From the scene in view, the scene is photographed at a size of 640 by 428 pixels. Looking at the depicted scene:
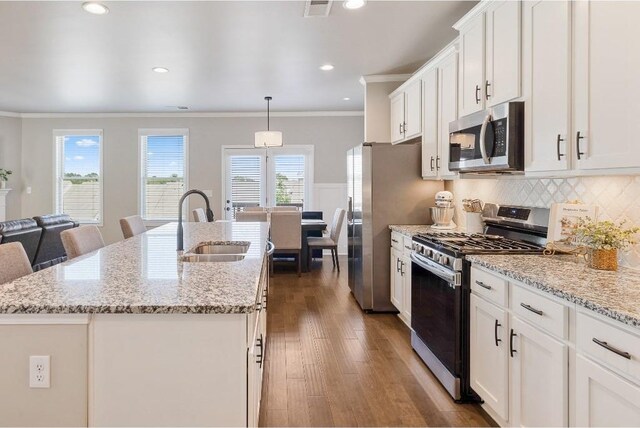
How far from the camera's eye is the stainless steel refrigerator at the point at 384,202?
3.92 meters

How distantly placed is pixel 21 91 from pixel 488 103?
20.5 ft

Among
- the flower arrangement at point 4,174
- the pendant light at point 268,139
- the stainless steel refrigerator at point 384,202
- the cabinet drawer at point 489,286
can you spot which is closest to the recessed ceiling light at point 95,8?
the stainless steel refrigerator at point 384,202

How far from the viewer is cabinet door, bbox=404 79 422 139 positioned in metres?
3.97

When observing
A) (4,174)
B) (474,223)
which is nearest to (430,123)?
(474,223)

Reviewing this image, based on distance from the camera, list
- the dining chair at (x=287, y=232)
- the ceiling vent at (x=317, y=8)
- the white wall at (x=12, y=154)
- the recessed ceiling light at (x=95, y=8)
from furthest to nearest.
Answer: the white wall at (x=12, y=154)
the dining chair at (x=287, y=232)
the recessed ceiling light at (x=95, y=8)
the ceiling vent at (x=317, y=8)

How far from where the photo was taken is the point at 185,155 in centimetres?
741

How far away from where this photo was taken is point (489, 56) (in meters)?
2.56

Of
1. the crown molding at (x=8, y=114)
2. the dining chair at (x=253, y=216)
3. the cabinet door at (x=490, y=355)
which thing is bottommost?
the cabinet door at (x=490, y=355)

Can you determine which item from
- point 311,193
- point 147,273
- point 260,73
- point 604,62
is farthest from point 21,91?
point 604,62

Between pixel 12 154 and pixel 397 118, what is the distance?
22.9ft

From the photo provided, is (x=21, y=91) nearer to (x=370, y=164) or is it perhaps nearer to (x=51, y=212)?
(x=51, y=212)

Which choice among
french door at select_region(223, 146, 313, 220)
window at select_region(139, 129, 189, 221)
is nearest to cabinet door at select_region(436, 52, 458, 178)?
french door at select_region(223, 146, 313, 220)

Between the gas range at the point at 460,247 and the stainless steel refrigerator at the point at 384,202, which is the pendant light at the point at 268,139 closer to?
the stainless steel refrigerator at the point at 384,202

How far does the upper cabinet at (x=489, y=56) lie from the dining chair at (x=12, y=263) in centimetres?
265
